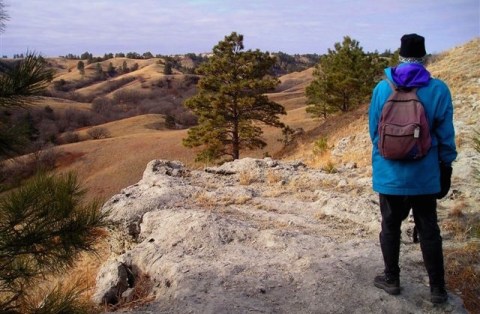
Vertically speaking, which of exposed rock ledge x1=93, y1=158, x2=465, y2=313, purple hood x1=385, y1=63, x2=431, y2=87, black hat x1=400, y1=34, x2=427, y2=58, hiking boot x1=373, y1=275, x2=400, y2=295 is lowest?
exposed rock ledge x1=93, y1=158, x2=465, y2=313

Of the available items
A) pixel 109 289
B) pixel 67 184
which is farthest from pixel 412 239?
pixel 67 184

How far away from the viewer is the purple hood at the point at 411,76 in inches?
147

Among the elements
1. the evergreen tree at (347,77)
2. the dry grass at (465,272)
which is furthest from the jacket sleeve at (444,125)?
the evergreen tree at (347,77)

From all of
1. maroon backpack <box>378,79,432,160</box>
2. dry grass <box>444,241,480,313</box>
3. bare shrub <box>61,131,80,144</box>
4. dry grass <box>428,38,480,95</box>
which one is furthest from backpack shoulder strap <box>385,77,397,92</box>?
bare shrub <box>61,131,80,144</box>

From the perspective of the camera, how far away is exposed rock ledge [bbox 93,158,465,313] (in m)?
4.37

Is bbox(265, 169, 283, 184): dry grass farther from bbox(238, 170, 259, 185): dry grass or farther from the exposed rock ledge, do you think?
bbox(238, 170, 259, 185): dry grass

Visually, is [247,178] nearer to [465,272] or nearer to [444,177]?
[465,272]

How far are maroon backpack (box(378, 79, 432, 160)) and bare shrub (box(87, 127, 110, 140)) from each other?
178 ft

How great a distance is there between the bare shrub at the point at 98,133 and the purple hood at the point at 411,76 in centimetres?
5413

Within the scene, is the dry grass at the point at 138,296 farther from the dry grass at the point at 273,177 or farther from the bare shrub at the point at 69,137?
the bare shrub at the point at 69,137

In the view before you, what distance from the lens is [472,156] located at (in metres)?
8.72

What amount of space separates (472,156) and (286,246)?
5105mm

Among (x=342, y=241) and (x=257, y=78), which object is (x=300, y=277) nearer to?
(x=342, y=241)

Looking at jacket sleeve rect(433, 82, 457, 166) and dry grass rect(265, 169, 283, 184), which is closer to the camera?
jacket sleeve rect(433, 82, 457, 166)
